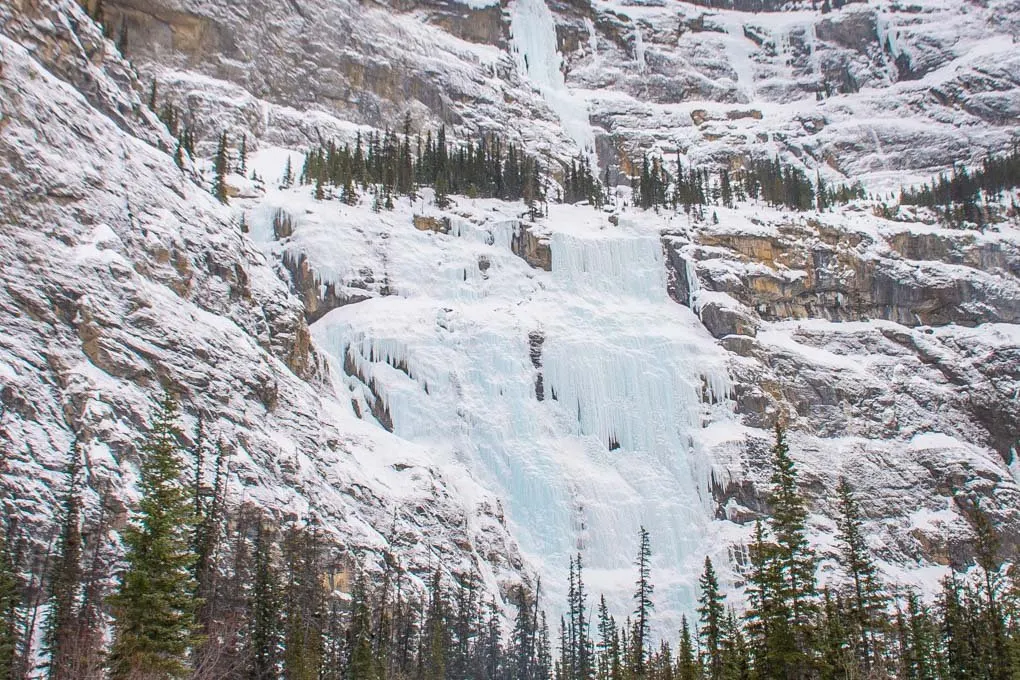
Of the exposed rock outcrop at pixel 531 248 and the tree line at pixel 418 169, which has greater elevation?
the tree line at pixel 418 169

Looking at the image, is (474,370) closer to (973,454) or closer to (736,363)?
(736,363)

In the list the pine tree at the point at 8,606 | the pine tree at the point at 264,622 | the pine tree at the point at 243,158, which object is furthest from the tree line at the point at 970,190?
the pine tree at the point at 8,606

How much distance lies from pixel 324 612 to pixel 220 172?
44774mm

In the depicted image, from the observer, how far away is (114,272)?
4566 cm

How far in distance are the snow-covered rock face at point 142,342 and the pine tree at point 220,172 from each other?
9.16 meters

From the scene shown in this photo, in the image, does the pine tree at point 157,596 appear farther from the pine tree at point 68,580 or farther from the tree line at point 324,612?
the pine tree at point 68,580

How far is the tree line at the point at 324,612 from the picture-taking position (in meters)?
24.8

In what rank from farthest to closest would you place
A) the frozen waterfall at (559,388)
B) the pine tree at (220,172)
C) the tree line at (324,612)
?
1. the pine tree at (220,172)
2. the frozen waterfall at (559,388)
3. the tree line at (324,612)

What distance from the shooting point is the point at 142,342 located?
44.5m

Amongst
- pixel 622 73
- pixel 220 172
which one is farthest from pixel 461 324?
pixel 622 73

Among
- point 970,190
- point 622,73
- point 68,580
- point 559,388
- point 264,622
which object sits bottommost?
point 264,622

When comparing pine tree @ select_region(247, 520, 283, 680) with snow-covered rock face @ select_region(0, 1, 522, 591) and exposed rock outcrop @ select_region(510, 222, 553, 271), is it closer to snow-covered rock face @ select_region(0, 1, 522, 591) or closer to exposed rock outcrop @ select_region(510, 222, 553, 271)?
snow-covered rock face @ select_region(0, 1, 522, 591)

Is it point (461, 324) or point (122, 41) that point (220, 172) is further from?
point (461, 324)

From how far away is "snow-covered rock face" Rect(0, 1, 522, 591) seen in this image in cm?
3928
